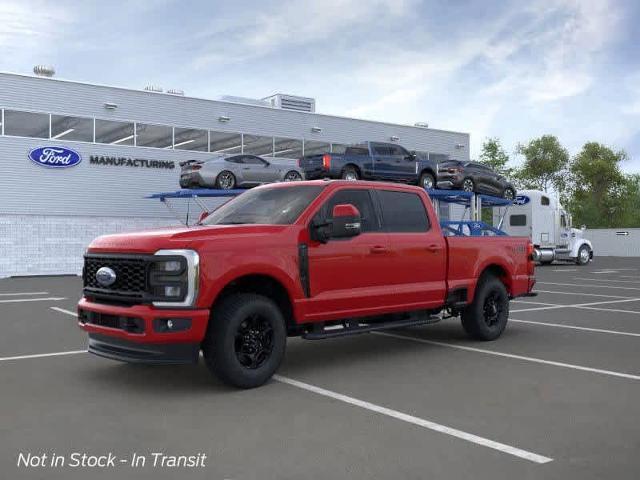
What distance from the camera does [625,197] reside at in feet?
251

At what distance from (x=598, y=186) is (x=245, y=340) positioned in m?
76.4

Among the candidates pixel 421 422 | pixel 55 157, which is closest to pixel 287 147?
pixel 55 157

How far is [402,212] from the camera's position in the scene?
322 inches

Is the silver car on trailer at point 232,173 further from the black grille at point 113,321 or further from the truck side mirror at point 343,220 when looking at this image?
the black grille at point 113,321

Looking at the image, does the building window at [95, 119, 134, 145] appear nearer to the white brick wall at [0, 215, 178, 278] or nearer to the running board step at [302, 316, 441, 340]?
the white brick wall at [0, 215, 178, 278]

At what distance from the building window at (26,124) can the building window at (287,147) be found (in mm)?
10773

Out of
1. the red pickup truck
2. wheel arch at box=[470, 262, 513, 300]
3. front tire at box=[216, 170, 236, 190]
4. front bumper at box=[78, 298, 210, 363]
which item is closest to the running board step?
the red pickup truck

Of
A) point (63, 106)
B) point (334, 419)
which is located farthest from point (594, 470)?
point (63, 106)

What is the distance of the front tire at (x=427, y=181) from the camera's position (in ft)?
84.2

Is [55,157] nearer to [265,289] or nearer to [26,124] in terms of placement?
[26,124]

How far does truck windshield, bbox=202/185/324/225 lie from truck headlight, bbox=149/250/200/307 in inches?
48.5

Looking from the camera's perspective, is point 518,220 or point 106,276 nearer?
point 106,276

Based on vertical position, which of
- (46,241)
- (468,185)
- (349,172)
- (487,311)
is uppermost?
(349,172)

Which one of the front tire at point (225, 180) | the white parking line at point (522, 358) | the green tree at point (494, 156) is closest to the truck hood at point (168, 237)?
the white parking line at point (522, 358)
